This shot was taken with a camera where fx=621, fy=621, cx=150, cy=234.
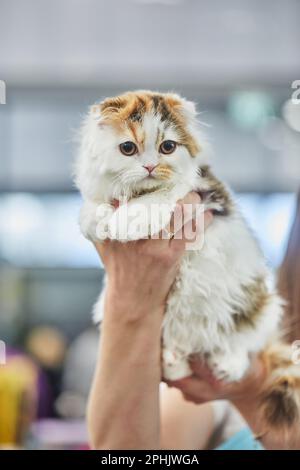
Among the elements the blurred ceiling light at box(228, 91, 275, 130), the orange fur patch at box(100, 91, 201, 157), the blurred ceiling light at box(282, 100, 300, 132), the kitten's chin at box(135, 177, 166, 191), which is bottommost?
the kitten's chin at box(135, 177, 166, 191)

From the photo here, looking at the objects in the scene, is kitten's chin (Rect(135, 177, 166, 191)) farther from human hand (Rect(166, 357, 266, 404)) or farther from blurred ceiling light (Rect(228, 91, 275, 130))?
blurred ceiling light (Rect(228, 91, 275, 130))

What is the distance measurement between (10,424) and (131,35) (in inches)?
28.9

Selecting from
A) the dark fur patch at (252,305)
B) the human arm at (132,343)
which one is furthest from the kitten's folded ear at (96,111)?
the dark fur patch at (252,305)

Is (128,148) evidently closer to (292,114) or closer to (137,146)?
(137,146)

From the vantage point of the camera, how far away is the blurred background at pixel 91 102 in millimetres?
753

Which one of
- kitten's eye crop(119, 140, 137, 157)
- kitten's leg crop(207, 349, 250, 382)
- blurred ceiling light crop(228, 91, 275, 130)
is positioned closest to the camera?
kitten's eye crop(119, 140, 137, 157)

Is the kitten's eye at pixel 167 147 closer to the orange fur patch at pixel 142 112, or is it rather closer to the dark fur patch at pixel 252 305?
the orange fur patch at pixel 142 112

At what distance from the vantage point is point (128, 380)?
0.64 metres

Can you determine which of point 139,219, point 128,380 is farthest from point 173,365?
point 139,219

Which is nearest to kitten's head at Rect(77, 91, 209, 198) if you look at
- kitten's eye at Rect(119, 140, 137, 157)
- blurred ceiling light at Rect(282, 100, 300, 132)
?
kitten's eye at Rect(119, 140, 137, 157)

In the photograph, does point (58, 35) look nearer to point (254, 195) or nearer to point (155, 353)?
point (254, 195)

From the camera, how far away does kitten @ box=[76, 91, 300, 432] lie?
0.57 metres

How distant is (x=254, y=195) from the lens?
0.73m

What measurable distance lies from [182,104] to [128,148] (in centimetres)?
7
